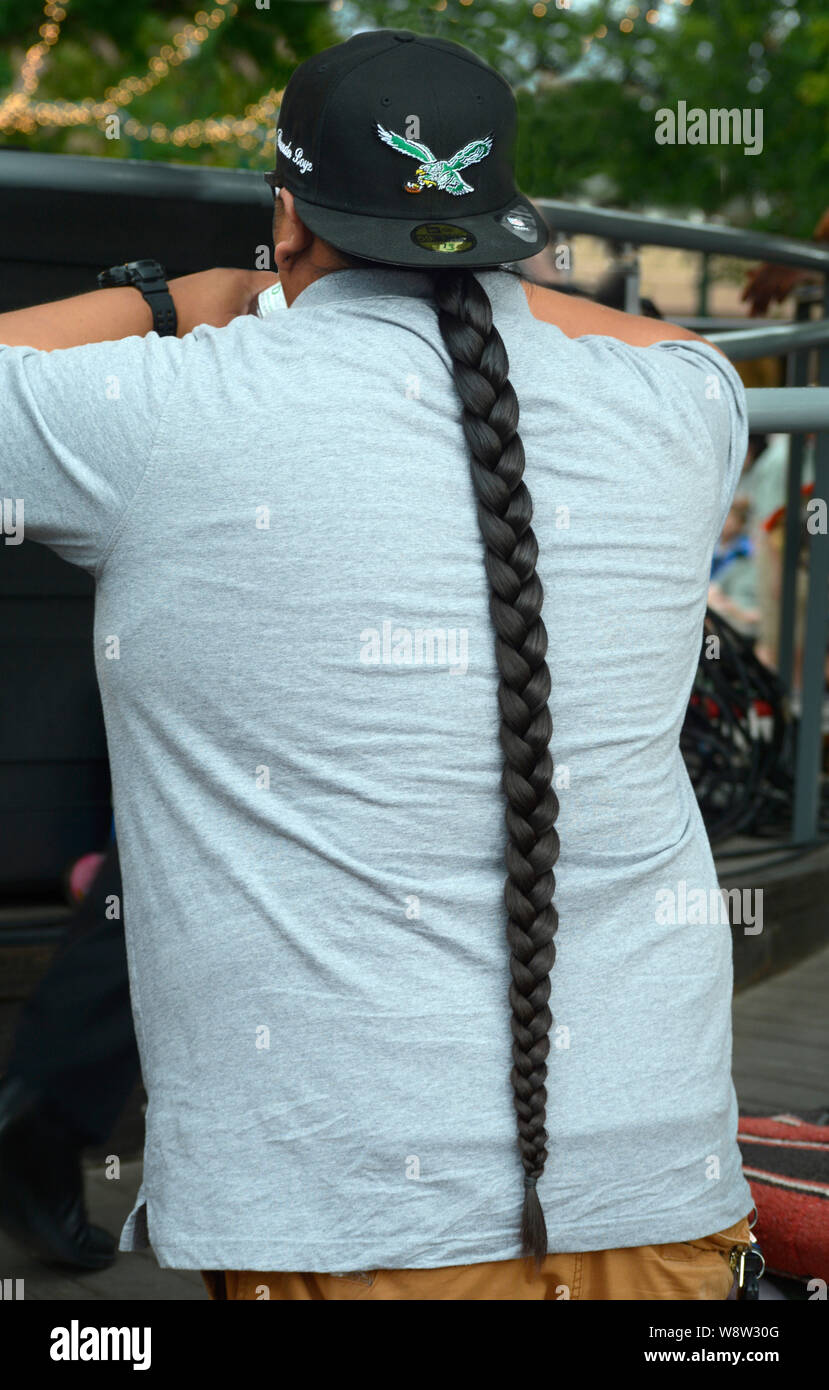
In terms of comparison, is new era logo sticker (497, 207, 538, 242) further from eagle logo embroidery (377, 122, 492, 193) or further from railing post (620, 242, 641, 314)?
railing post (620, 242, 641, 314)

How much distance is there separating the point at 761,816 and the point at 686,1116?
366cm

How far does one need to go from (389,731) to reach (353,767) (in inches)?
1.5

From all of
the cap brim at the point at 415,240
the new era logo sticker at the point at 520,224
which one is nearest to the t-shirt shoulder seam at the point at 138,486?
the cap brim at the point at 415,240

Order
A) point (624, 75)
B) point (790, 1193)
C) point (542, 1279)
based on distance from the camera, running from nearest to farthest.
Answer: point (542, 1279) → point (790, 1193) → point (624, 75)

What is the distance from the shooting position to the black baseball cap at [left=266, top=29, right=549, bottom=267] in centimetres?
118

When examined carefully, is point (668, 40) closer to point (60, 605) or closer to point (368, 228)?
point (60, 605)

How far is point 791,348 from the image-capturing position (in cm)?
282

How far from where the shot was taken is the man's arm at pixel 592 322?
1.43 m

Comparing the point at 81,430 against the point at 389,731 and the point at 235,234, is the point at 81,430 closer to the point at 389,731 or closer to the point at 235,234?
the point at 389,731

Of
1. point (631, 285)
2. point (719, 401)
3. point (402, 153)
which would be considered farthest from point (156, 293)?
point (631, 285)

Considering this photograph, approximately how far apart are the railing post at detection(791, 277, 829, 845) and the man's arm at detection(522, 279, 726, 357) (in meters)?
2.47

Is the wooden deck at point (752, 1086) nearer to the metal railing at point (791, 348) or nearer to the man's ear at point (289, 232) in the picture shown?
the metal railing at point (791, 348)

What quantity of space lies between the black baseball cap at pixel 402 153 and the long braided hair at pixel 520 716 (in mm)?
87
